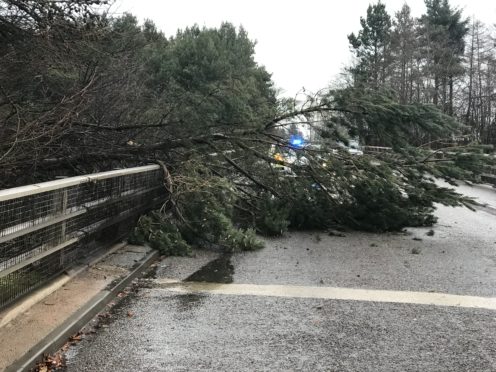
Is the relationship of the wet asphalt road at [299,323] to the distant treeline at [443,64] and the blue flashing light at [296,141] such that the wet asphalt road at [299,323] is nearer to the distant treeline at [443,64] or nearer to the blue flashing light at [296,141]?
the blue flashing light at [296,141]

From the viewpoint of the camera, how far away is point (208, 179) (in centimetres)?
912

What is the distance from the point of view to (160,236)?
8.31 meters

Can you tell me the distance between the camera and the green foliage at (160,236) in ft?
27.1

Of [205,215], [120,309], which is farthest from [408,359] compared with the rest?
[205,215]

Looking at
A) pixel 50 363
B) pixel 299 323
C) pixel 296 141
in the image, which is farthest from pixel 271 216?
pixel 50 363

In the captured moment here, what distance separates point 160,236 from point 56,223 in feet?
8.77

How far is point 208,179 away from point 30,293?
14.0 feet

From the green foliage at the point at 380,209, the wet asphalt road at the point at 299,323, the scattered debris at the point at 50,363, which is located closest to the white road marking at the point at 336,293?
the wet asphalt road at the point at 299,323

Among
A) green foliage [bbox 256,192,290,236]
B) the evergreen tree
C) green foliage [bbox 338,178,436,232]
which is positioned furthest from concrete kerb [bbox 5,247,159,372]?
the evergreen tree

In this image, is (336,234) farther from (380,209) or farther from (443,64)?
(443,64)

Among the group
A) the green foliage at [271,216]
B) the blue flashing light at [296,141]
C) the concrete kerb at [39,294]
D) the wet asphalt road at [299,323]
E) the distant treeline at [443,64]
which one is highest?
the distant treeline at [443,64]

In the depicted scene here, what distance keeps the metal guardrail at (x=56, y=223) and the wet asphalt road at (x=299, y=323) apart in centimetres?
92

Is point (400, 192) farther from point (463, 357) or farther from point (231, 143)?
point (463, 357)

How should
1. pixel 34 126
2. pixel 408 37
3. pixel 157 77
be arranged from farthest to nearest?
pixel 408 37 < pixel 157 77 < pixel 34 126
